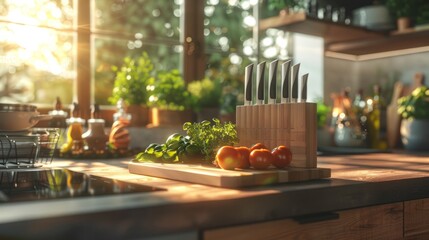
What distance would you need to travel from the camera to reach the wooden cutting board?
102 cm

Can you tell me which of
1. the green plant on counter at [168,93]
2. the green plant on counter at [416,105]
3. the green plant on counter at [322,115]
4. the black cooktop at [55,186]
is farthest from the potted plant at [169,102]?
the green plant on counter at [416,105]

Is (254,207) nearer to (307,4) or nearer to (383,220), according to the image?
(383,220)

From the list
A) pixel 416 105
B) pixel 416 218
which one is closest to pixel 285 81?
pixel 416 218

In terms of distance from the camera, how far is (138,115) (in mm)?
2234

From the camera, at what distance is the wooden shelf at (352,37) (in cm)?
253

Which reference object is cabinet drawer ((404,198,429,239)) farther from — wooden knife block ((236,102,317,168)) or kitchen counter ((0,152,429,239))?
wooden knife block ((236,102,317,168))

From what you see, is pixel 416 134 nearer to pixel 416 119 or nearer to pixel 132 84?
pixel 416 119

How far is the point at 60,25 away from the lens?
2176mm

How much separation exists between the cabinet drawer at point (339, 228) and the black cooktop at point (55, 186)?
0.59 feet

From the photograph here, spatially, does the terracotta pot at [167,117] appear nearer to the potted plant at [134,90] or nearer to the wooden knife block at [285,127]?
the potted plant at [134,90]

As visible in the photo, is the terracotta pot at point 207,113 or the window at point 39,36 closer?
the window at point 39,36

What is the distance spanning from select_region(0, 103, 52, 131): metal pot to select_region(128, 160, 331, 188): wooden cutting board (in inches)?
14.9

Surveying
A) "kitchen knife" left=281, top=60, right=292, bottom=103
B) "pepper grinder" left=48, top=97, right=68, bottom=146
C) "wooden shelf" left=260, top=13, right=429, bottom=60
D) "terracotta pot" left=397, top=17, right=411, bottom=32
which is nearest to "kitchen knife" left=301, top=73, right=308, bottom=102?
"kitchen knife" left=281, top=60, right=292, bottom=103

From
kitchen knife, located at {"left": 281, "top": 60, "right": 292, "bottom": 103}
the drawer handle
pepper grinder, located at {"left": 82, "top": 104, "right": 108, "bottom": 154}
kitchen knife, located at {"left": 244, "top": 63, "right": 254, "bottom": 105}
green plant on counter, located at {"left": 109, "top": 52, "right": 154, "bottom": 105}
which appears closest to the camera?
the drawer handle
